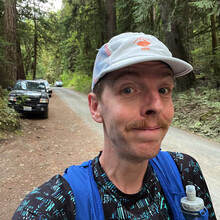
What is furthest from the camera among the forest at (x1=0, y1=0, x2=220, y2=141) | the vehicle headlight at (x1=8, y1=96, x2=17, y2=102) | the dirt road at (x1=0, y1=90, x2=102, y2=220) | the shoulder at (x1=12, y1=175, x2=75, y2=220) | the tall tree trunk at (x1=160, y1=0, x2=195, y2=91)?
the tall tree trunk at (x1=160, y1=0, x2=195, y2=91)

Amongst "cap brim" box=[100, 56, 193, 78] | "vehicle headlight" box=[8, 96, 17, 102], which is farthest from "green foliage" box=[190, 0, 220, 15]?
"vehicle headlight" box=[8, 96, 17, 102]

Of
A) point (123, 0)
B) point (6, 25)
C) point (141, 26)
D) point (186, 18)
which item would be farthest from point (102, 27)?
point (186, 18)

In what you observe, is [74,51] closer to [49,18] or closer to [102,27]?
[49,18]

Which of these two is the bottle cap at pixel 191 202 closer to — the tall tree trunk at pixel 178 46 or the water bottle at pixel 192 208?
the water bottle at pixel 192 208

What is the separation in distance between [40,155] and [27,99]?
4756mm

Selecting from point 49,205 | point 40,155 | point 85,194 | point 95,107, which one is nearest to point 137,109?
point 95,107

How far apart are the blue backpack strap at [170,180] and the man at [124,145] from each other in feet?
0.04

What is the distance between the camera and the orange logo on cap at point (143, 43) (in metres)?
1.11

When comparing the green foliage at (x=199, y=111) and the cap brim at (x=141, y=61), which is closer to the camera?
the cap brim at (x=141, y=61)

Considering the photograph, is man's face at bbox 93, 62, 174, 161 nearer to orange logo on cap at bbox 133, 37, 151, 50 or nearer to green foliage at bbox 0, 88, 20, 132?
orange logo on cap at bbox 133, 37, 151, 50

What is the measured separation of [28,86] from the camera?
10.8 metres

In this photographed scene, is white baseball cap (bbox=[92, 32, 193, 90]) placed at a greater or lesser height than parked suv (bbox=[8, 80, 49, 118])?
greater

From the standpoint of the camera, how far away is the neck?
1182mm

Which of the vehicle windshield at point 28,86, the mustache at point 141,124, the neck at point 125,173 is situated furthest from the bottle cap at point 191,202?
the vehicle windshield at point 28,86
